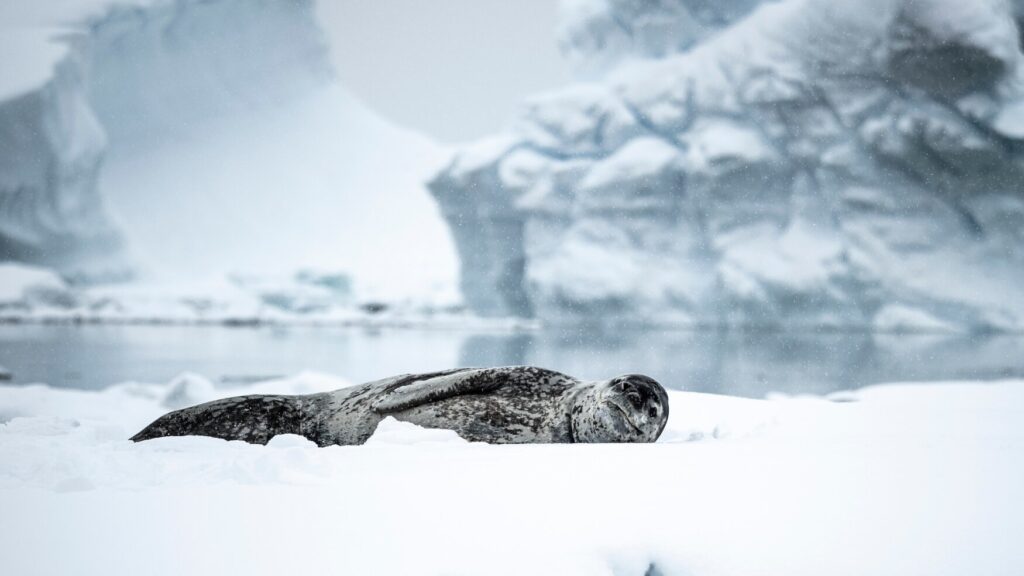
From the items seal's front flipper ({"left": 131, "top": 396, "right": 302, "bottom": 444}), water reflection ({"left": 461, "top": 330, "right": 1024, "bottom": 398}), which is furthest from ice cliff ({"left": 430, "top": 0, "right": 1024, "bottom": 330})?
seal's front flipper ({"left": 131, "top": 396, "right": 302, "bottom": 444})

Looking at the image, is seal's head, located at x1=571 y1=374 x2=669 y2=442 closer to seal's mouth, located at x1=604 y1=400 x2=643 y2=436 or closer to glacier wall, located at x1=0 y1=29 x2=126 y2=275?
seal's mouth, located at x1=604 y1=400 x2=643 y2=436

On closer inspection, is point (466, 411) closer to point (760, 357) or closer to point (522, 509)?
point (522, 509)

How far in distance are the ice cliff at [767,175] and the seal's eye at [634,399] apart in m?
16.4

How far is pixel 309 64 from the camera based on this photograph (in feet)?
155

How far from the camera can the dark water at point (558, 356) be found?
10.5m

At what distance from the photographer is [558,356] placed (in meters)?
13.6

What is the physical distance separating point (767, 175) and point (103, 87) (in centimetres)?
3206

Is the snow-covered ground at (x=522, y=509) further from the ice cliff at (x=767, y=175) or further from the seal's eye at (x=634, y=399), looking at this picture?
the ice cliff at (x=767, y=175)

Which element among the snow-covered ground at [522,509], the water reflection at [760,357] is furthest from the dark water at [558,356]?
the snow-covered ground at [522,509]

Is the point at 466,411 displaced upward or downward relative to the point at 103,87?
downward

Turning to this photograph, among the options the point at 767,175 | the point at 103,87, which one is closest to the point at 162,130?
the point at 103,87

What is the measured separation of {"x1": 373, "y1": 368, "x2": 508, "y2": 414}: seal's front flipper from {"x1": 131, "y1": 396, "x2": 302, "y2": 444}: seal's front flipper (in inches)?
11.9

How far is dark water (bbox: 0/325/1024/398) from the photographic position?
10461 mm


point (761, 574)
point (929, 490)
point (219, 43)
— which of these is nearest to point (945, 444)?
point (929, 490)
